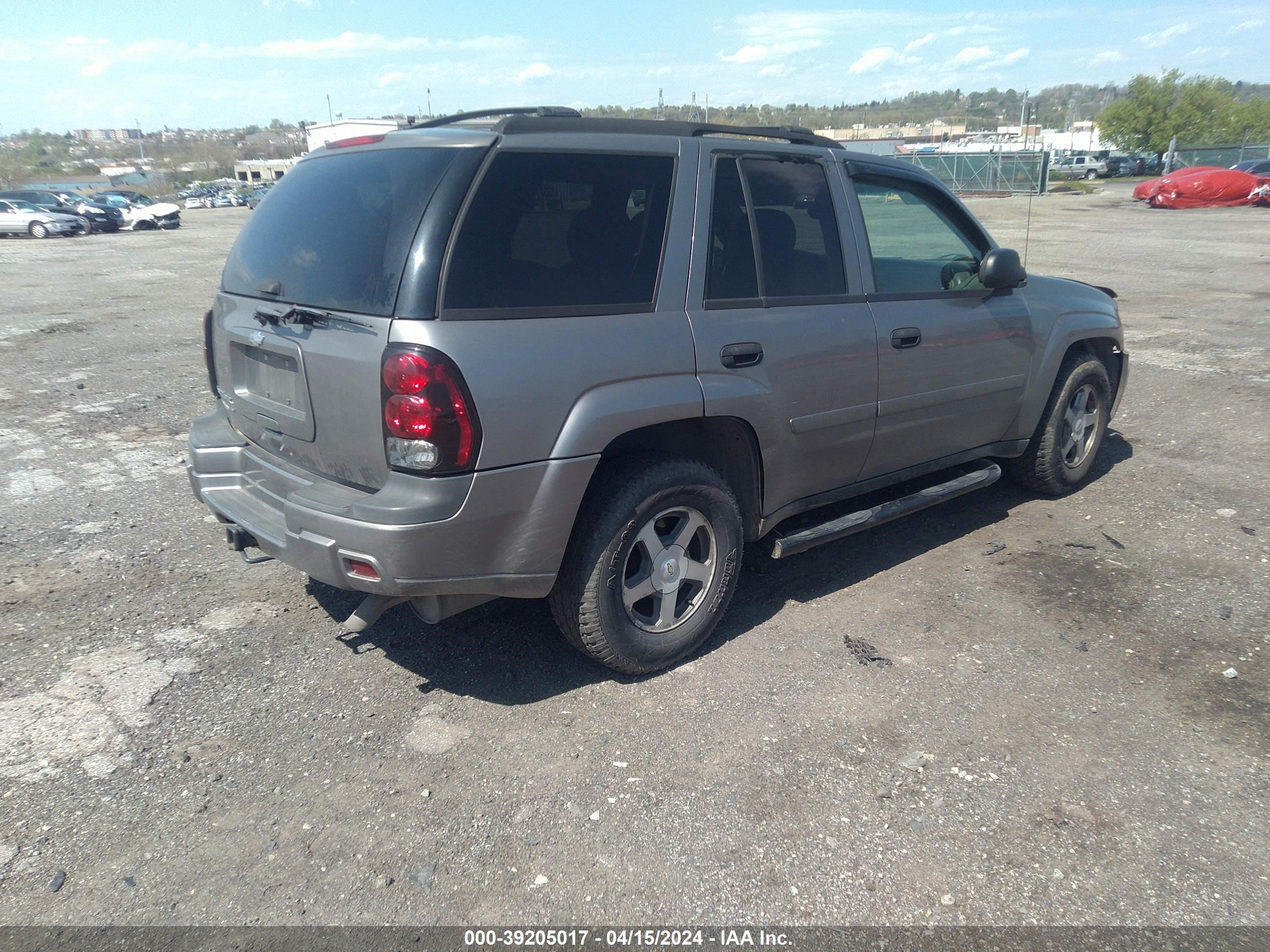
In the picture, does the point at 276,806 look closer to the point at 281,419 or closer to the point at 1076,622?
the point at 281,419

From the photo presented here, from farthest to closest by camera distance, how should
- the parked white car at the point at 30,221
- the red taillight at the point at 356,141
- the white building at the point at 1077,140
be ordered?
the white building at the point at 1077,140 < the parked white car at the point at 30,221 < the red taillight at the point at 356,141

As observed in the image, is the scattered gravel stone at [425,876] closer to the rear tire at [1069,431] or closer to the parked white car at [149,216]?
the rear tire at [1069,431]

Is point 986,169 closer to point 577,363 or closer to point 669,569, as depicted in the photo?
point 669,569

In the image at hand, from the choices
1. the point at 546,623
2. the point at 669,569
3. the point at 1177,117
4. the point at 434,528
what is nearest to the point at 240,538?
the point at 434,528

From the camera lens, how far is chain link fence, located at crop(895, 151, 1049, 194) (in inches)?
1162

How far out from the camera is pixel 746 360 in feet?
11.9

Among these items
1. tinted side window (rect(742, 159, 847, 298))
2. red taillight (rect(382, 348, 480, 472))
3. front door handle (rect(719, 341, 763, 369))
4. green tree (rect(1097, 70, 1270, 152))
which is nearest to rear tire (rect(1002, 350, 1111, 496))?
tinted side window (rect(742, 159, 847, 298))

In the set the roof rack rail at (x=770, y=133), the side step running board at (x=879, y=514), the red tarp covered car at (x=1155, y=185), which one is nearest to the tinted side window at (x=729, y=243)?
the roof rack rail at (x=770, y=133)

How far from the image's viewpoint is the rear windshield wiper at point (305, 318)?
10.0ft

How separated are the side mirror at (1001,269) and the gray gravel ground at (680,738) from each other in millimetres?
1407

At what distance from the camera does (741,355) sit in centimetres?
360

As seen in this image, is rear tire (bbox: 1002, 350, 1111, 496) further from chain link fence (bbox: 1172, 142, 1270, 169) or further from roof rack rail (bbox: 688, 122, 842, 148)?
chain link fence (bbox: 1172, 142, 1270, 169)

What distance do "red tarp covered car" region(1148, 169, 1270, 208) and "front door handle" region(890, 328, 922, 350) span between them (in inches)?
1366

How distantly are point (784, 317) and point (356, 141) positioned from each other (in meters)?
1.86
